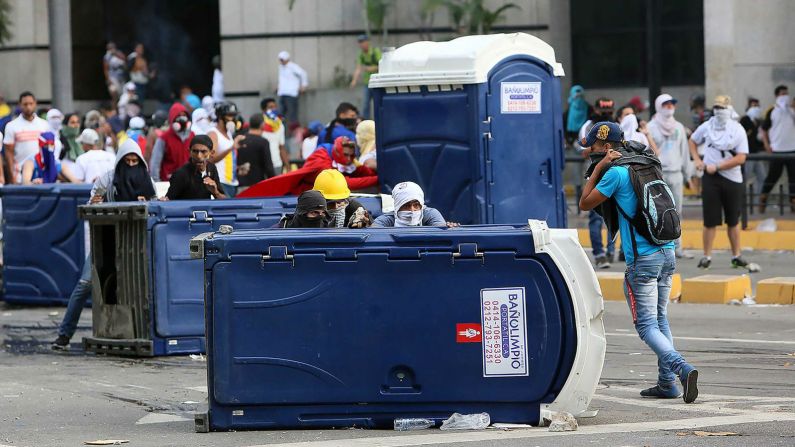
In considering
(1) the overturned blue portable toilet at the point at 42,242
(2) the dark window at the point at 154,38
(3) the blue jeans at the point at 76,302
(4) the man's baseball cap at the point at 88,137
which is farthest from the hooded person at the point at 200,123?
(2) the dark window at the point at 154,38

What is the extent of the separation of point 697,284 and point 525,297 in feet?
22.5

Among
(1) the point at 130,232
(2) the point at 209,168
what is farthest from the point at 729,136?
(1) the point at 130,232

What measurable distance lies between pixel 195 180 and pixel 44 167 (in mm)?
6370

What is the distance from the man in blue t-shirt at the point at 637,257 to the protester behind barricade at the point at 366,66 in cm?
1743

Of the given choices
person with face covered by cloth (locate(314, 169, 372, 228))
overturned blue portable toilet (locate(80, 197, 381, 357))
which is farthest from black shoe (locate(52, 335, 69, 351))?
person with face covered by cloth (locate(314, 169, 372, 228))

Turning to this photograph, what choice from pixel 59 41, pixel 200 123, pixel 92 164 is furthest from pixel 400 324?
pixel 59 41

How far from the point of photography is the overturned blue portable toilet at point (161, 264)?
12.3m

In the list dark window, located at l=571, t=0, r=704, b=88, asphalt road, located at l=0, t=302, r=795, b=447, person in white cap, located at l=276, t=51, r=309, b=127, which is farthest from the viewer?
dark window, located at l=571, t=0, r=704, b=88

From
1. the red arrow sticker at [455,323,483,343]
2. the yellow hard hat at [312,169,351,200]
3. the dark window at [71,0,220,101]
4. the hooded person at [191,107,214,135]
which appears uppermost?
the dark window at [71,0,220,101]

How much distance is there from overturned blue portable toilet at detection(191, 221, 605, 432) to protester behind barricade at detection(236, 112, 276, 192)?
8.77 metres

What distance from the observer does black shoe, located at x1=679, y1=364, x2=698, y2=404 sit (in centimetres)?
945

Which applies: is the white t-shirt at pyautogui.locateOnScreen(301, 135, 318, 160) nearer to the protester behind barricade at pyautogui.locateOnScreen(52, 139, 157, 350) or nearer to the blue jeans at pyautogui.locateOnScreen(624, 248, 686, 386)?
the protester behind barricade at pyautogui.locateOnScreen(52, 139, 157, 350)

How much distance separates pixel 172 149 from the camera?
54.4 feet

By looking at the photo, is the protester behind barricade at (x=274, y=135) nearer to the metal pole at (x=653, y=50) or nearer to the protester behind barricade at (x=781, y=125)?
the metal pole at (x=653, y=50)
